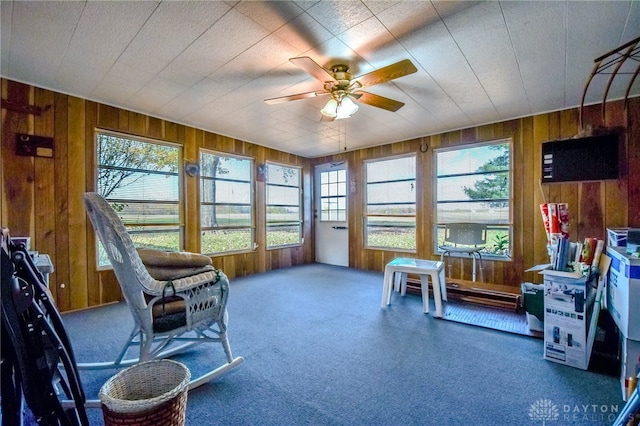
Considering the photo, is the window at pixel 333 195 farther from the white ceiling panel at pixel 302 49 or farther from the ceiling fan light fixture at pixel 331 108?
the ceiling fan light fixture at pixel 331 108

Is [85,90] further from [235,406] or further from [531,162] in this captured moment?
[531,162]

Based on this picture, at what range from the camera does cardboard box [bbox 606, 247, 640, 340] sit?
165 centimetres

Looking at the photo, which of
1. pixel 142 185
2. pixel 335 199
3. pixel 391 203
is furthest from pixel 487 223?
pixel 142 185

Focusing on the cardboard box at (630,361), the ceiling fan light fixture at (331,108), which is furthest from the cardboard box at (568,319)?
the ceiling fan light fixture at (331,108)

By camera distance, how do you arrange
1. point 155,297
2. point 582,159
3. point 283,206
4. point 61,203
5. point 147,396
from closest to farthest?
point 147,396, point 155,297, point 582,159, point 61,203, point 283,206

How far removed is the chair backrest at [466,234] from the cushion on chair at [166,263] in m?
3.87

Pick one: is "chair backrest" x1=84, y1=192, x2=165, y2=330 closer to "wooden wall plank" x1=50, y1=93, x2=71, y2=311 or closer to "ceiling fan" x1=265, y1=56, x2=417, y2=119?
"ceiling fan" x1=265, y1=56, x2=417, y2=119

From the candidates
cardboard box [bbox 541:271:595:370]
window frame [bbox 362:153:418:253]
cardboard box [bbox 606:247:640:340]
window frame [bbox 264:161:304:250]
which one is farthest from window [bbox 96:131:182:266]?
cardboard box [bbox 606:247:640:340]

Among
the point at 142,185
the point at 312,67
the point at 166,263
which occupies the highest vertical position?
the point at 312,67

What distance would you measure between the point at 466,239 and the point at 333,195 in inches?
112

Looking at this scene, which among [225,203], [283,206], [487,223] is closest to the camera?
[487,223]

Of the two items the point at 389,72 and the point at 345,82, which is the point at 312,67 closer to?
the point at 345,82

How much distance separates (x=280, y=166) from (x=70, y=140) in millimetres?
3362

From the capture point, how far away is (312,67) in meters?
2.17
